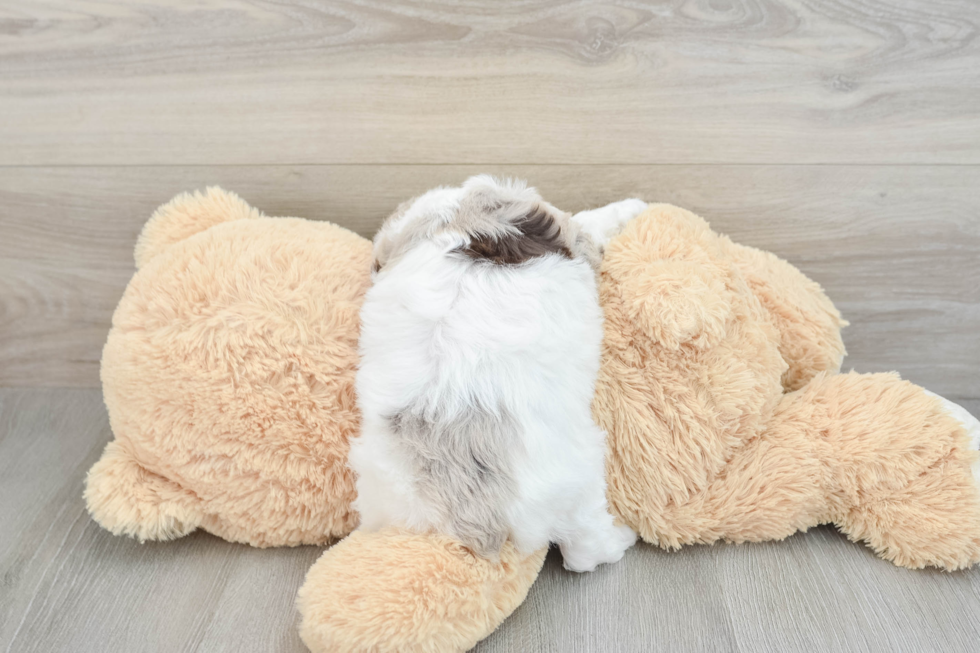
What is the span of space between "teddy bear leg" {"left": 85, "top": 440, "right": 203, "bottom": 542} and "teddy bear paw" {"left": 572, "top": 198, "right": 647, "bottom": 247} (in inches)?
22.0

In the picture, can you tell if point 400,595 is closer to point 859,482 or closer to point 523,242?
point 523,242

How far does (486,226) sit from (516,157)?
11.4 inches

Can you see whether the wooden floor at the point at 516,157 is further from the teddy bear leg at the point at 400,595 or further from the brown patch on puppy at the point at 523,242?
the brown patch on puppy at the point at 523,242

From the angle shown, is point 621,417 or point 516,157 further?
point 516,157

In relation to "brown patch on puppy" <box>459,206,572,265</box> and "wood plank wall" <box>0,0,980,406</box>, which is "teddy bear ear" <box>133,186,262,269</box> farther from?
"brown patch on puppy" <box>459,206,572,265</box>

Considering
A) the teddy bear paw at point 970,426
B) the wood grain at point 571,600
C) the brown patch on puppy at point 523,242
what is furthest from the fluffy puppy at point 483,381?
the teddy bear paw at point 970,426

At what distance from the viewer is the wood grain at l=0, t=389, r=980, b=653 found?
2.35ft

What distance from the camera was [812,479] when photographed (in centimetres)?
78

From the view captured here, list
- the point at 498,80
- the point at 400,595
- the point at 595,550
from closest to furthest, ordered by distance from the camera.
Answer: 1. the point at 400,595
2. the point at 595,550
3. the point at 498,80

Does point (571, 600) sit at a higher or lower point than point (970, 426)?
lower

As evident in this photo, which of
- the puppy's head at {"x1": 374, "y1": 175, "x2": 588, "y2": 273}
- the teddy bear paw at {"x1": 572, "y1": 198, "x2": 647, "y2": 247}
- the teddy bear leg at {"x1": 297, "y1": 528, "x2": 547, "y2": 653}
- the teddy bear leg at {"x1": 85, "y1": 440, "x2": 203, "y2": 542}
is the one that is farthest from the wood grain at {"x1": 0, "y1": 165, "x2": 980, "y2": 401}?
the teddy bear leg at {"x1": 297, "y1": 528, "x2": 547, "y2": 653}

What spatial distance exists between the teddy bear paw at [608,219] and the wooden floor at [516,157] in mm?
116

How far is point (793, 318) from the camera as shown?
33.5 inches

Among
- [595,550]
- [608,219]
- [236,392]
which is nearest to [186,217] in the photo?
[236,392]
